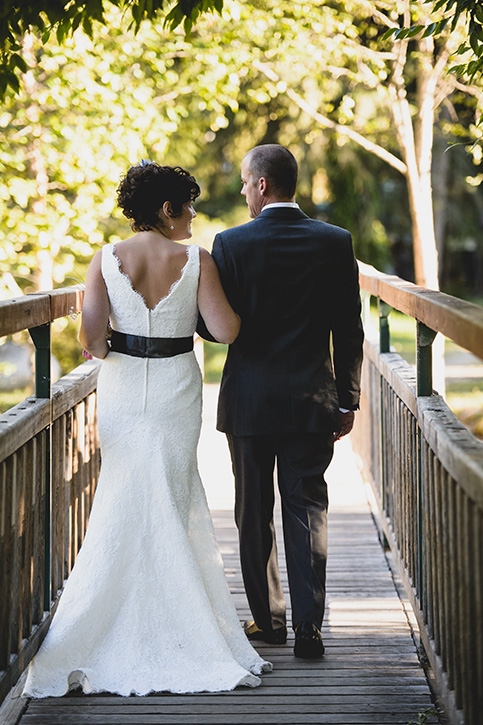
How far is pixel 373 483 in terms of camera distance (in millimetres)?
4785

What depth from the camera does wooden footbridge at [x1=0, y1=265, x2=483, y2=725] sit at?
2139mm

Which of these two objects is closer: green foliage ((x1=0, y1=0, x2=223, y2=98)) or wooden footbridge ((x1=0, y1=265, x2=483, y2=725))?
wooden footbridge ((x1=0, y1=265, x2=483, y2=725))

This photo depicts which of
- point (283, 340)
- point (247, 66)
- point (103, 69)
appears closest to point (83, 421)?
point (283, 340)

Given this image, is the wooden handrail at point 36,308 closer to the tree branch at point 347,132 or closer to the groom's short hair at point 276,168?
the groom's short hair at point 276,168

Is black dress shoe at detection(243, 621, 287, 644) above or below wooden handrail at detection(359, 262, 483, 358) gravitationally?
below

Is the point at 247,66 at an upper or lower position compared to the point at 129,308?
upper

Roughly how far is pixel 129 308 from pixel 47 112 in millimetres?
5689

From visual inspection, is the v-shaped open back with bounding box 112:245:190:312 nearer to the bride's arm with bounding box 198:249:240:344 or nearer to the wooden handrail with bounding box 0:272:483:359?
the bride's arm with bounding box 198:249:240:344

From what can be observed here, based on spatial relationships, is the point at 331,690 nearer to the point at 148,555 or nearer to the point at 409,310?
the point at 148,555

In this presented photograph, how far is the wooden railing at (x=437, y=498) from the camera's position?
1941 millimetres

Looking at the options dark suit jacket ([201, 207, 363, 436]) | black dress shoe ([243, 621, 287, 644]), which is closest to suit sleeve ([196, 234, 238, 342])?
dark suit jacket ([201, 207, 363, 436])

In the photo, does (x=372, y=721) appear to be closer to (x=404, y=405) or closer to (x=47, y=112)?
(x=404, y=405)

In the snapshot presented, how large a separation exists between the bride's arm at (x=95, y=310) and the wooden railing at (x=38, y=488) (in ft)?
0.37

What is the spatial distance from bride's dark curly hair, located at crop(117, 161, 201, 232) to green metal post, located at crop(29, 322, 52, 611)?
46cm
